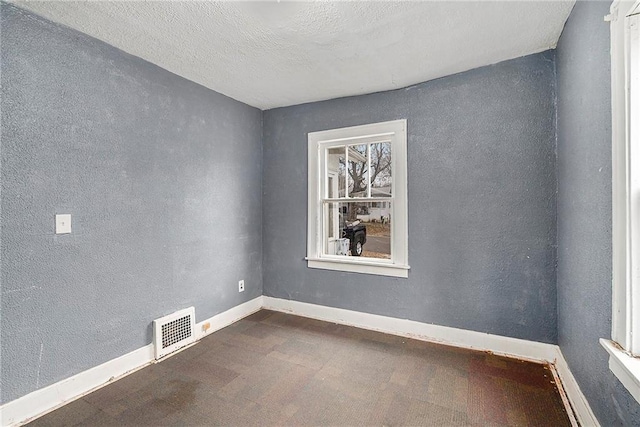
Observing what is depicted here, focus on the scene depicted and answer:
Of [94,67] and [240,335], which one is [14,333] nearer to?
[240,335]

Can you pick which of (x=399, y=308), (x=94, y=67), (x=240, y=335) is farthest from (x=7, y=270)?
(x=399, y=308)

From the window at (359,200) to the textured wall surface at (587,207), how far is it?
124 cm

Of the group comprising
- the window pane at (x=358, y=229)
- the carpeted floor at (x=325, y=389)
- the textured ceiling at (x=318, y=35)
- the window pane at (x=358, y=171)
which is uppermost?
the textured ceiling at (x=318, y=35)

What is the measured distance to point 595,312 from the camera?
59.4 inches

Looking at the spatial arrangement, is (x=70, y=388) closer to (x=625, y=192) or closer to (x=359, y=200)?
(x=359, y=200)

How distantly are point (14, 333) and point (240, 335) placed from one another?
1.65 m

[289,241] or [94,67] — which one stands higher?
[94,67]

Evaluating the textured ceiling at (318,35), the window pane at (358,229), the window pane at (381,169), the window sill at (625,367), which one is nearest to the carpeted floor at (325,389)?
the window sill at (625,367)

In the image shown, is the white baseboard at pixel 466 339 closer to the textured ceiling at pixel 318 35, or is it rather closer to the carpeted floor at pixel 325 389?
the carpeted floor at pixel 325 389

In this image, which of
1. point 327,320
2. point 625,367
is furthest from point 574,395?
point 327,320

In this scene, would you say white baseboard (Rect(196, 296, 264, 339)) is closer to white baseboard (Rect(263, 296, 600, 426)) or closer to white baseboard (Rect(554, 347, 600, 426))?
white baseboard (Rect(263, 296, 600, 426))

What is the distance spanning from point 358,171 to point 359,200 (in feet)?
1.11

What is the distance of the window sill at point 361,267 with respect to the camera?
2.91 metres

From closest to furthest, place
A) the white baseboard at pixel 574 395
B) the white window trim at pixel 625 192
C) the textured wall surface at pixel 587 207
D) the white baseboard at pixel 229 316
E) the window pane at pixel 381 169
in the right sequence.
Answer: the white window trim at pixel 625 192 → the textured wall surface at pixel 587 207 → the white baseboard at pixel 574 395 → the white baseboard at pixel 229 316 → the window pane at pixel 381 169
